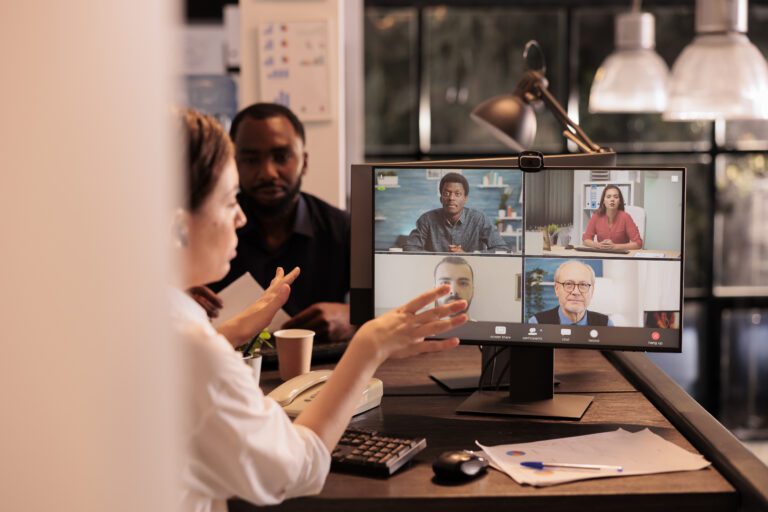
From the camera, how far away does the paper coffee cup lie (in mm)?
1907

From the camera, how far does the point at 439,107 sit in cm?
443

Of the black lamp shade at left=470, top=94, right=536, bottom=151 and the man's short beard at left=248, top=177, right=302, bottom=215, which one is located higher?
the black lamp shade at left=470, top=94, right=536, bottom=151

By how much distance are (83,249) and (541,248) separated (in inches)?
54.0

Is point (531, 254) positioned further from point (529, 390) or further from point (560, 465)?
point (560, 465)

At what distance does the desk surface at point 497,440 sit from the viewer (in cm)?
134

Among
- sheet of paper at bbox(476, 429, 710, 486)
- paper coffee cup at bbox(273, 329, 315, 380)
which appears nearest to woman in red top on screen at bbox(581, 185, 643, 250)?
sheet of paper at bbox(476, 429, 710, 486)

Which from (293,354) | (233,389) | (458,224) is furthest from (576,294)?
(233,389)

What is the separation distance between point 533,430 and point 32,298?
135 centimetres

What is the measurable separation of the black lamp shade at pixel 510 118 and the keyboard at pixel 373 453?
3.41 feet

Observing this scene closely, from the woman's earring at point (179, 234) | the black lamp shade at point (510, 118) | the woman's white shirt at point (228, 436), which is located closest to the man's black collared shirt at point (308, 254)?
the black lamp shade at point (510, 118)

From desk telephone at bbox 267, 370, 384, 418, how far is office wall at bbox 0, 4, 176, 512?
1.27 metres

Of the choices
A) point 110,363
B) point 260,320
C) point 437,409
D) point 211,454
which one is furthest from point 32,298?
point 437,409

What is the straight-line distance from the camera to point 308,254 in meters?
2.78

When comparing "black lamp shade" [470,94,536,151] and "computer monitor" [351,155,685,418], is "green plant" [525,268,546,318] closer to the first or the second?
"computer monitor" [351,155,685,418]
